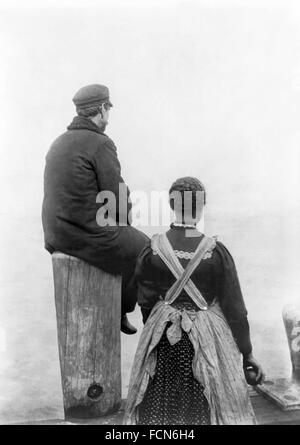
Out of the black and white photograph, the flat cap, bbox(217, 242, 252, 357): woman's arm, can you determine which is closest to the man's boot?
the black and white photograph

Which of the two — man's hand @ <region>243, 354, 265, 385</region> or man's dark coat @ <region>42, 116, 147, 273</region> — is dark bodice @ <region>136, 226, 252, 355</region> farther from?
man's dark coat @ <region>42, 116, 147, 273</region>

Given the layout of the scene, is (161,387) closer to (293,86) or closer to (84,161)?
(84,161)

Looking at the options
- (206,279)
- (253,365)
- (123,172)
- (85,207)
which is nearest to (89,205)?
(85,207)

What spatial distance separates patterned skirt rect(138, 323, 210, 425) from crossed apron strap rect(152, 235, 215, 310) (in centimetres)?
25

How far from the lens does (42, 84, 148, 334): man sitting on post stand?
4.36 m

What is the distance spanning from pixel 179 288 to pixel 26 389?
1.65m

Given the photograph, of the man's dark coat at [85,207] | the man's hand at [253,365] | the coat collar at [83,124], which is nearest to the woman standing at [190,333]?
the man's hand at [253,365]

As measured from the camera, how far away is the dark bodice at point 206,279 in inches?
156

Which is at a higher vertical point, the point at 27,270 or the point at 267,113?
the point at 267,113

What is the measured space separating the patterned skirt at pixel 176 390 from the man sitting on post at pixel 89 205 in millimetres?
722

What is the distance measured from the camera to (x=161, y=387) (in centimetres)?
399
